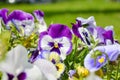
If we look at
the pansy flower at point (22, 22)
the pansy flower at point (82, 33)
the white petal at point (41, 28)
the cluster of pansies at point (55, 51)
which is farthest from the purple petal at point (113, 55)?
the white petal at point (41, 28)

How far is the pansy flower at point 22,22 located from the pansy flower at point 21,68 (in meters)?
0.31

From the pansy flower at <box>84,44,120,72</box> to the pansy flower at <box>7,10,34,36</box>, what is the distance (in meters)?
0.26

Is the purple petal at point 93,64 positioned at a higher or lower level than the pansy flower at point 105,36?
lower

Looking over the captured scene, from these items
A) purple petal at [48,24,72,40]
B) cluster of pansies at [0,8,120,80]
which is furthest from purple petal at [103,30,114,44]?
purple petal at [48,24,72,40]

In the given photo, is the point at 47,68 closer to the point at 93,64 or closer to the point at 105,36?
the point at 93,64

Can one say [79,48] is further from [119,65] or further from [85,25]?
[119,65]

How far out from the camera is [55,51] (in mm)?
1362

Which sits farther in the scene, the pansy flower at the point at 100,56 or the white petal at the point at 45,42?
the white petal at the point at 45,42

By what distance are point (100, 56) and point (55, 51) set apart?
18 cm

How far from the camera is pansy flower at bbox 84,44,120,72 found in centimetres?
117

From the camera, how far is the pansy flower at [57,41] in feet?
4.50

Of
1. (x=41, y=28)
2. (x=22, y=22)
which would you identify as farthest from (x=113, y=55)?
(x=41, y=28)

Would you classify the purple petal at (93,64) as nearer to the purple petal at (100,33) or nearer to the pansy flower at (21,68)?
the pansy flower at (21,68)

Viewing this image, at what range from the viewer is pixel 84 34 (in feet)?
4.50
